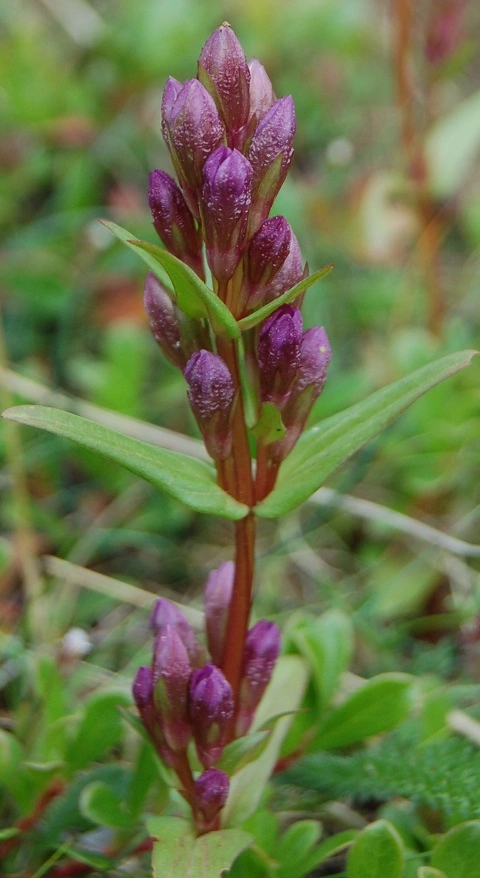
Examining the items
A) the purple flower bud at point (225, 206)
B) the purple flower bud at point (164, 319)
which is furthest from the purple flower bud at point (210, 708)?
the purple flower bud at point (225, 206)

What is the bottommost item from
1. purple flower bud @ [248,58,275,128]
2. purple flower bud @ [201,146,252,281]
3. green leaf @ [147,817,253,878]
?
green leaf @ [147,817,253,878]

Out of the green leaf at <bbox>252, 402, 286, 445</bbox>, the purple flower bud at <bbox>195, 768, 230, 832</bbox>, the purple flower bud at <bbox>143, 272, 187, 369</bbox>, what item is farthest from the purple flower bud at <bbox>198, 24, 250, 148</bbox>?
the purple flower bud at <bbox>195, 768, 230, 832</bbox>

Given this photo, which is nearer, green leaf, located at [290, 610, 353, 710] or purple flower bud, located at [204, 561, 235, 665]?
purple flower bud, located at [204, 561, 235, 665]

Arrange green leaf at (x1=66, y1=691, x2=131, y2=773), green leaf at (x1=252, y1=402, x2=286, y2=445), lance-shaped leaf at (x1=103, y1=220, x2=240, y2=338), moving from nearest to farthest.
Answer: lance-shaped leaf at (x1=103, y1=220, x2=240, y2=338)
green leaf at (x1=252, y1=402, x2=286, y2=445)
green leaf at (x1=66, y1=691, x2=131, y2=773)

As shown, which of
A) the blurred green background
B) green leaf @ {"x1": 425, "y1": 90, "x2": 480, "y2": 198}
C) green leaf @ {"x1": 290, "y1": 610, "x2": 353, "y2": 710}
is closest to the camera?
green leaf @ {"x1": 290, "y1": 610, "x2": 353, "y2": 710}

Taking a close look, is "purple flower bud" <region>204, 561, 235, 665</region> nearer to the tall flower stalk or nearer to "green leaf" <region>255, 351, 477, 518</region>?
the tall flower stalk

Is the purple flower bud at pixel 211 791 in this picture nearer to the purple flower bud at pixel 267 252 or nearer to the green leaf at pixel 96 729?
the green leaf at pixel 96 729
